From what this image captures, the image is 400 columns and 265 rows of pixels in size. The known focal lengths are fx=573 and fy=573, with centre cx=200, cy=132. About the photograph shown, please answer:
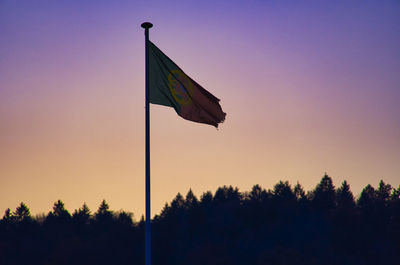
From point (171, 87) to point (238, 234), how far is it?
424 ft

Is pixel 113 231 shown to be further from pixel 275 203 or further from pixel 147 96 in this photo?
pixel 147 96

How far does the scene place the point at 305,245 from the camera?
128625mm

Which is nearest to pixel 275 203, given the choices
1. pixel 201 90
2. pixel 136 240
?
pixel 136 240

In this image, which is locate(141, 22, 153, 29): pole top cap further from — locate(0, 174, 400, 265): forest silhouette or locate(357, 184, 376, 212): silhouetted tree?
locate(357, 184, 376, 212): silhouetted tree

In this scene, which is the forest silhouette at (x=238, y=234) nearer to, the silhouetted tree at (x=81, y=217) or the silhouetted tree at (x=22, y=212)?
the silhouetted tree at (x=81, y=217)

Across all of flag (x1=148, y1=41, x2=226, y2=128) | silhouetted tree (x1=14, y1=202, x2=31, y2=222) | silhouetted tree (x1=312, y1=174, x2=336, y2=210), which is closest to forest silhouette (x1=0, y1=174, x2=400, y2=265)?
silhouetted tree (x1=312, y1=174, x2=336, y2=210)

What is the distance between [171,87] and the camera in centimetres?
1647

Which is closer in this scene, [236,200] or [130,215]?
[236,200]

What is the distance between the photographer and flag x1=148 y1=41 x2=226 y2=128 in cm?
1639

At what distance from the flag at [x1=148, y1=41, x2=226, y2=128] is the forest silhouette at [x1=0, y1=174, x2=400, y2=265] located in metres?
102

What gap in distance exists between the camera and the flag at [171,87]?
16.4m

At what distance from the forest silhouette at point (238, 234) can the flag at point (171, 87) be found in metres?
102

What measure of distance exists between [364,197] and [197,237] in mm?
52248

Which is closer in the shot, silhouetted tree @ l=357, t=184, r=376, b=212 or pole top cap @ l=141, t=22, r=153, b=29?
pole top cap @ l=141, t=22, r=153, b=29
